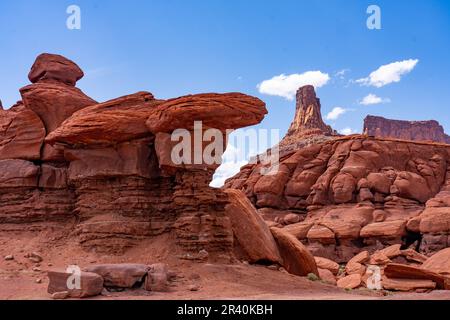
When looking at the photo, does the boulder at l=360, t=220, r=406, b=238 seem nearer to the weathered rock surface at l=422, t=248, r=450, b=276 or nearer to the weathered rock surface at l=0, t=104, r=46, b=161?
the weathered rock surface at l=422, t=248, r=450, b=276

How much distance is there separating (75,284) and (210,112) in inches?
285

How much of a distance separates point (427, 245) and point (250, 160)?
88.6 feet

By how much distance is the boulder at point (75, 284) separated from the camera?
11.4 m

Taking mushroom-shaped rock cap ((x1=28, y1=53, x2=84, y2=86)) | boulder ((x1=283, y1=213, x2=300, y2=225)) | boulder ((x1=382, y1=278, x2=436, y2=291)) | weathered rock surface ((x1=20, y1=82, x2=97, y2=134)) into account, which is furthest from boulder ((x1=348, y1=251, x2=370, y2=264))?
mushroom-shaped rock cap ((x1=28, y1=53, x2=84, y2=86))

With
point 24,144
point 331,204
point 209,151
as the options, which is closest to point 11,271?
point 24,144

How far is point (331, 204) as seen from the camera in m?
47.8

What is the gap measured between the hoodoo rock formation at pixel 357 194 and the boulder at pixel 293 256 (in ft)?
66.3

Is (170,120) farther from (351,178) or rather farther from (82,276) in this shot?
(351,178)

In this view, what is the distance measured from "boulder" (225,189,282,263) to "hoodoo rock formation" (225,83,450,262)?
23129mm

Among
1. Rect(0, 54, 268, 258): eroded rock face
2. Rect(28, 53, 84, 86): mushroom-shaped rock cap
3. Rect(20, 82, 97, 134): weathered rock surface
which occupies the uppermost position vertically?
Rect(28, 53, 84, 86): mushroom-shaped rock cap

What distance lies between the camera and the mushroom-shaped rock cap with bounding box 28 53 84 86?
2128cm

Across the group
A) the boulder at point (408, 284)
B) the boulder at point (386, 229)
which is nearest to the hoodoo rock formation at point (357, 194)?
the boulder at point (386, 229)

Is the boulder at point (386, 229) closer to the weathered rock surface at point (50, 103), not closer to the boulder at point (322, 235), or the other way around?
the boulder at point (322, 235)

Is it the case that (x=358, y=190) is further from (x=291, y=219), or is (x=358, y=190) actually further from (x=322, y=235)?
(x=322, y=235)
